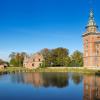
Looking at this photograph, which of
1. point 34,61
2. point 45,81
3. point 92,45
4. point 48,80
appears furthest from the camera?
point 34,61

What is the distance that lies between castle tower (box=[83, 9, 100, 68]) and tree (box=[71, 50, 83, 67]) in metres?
9.30

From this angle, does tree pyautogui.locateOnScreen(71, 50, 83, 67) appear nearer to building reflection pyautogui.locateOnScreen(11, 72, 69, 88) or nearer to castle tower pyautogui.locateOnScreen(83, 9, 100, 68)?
castle tower pyautogui.locateOnScreen(83, 9, 100, 68)

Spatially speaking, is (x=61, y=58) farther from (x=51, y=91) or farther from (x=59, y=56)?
(x=51, y=91)

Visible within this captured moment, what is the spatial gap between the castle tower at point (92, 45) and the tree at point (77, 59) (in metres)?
9.30

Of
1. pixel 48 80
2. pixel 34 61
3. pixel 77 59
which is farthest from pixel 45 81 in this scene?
pixel 34 61

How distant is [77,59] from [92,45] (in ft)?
59.7

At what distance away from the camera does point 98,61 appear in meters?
69.7

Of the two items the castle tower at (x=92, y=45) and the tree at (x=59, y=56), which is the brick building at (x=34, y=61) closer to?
the tree at (x=59, y=56)

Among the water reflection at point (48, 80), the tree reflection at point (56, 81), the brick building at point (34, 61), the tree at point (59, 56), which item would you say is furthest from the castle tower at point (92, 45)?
the brick building at point (34, 61)

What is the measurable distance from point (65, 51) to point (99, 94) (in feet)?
242

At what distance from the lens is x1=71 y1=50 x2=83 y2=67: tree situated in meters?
82.6

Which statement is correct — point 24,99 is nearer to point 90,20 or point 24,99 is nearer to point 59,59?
point 90,20

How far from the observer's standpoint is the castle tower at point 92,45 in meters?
70.0

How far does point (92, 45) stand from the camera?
71875mm
